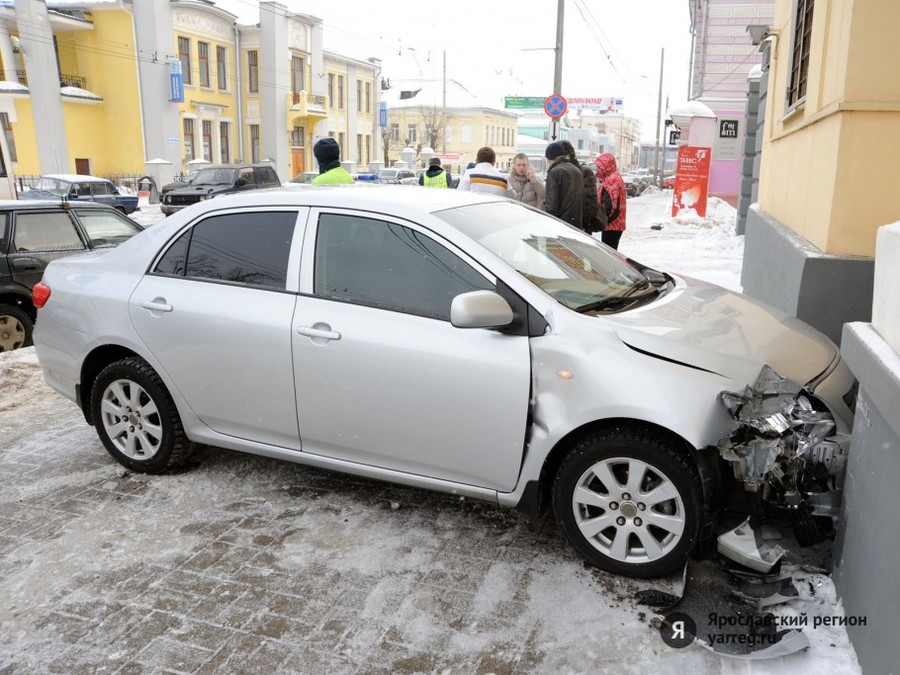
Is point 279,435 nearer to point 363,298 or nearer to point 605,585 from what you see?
point 363,298

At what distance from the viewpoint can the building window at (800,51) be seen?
699 cm

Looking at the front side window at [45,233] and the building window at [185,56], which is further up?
the building window at [185,56]

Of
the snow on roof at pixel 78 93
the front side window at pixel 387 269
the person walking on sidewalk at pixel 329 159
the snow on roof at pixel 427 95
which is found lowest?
the front side window at pixel 387 269

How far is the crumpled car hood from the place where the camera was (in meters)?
3.22

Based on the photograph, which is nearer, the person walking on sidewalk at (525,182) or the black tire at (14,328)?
the black tire at (14,328)

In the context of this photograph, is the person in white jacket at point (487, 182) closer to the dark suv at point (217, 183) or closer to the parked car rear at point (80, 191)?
the dark suv at point (217, 183)

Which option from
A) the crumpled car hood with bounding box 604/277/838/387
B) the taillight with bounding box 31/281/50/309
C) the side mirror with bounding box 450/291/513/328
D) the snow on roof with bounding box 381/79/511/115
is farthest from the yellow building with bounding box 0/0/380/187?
the crumpled car hood with bounding box 604/277/838/387

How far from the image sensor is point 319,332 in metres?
3.70

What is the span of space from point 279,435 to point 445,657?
62.1 inches

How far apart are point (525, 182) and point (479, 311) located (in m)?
5.28

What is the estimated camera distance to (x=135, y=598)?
3240mm

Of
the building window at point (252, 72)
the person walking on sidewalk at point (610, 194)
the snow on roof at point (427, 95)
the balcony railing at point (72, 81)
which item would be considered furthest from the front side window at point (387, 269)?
the snow on roof at point (427, 95)

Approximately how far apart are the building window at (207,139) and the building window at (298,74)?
588 centimetres

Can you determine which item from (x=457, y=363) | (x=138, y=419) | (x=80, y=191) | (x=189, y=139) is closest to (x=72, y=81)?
(x=189, y=139)
